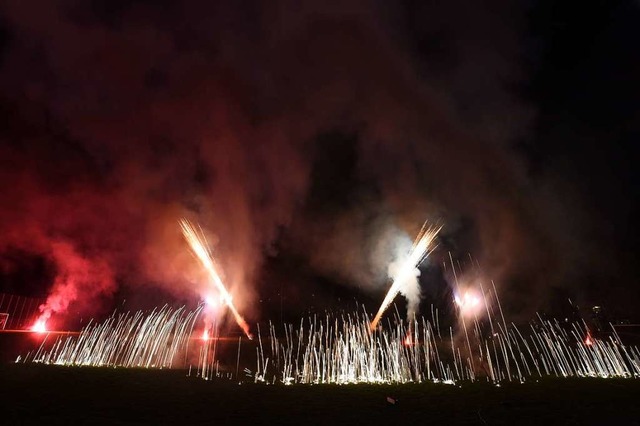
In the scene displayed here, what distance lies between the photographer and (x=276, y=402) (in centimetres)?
1442

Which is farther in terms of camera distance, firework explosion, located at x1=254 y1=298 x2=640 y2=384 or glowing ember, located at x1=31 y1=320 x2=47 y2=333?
glowing ember, located at x1=31 y1=320 x2=47 y2=333

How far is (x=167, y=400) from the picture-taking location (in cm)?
1376

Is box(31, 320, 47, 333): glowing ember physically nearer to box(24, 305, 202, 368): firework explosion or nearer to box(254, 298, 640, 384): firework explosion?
box(24, 305, 202, 368): firework explosion

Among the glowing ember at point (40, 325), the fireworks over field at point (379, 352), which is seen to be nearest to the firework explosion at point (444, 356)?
the fireworks over field at point (379, 352)

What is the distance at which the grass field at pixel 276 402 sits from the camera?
1153 centimetres

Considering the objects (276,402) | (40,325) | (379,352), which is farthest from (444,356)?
(40,325)

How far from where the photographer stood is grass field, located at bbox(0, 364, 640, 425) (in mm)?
11531

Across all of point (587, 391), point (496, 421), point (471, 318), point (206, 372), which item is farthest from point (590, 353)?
point (206, 372)

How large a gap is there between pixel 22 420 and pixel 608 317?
44636mm

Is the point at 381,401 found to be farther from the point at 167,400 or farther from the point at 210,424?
the point at 167,400

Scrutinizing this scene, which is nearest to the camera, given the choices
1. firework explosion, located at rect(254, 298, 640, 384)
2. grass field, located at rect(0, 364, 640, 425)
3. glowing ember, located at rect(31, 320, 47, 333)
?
grass field, located at rect(0, 364, 640, 425)

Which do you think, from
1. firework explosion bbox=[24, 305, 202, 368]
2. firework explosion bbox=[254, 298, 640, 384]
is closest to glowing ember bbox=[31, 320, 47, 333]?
firework explosion bbox=[24, 305, 202, 368]

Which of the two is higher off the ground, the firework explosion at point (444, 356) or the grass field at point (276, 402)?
the firework explosion at point (444, 356)

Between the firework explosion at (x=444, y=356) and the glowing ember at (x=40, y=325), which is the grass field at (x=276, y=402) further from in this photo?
the glowing ember at (x=40, y=325)
